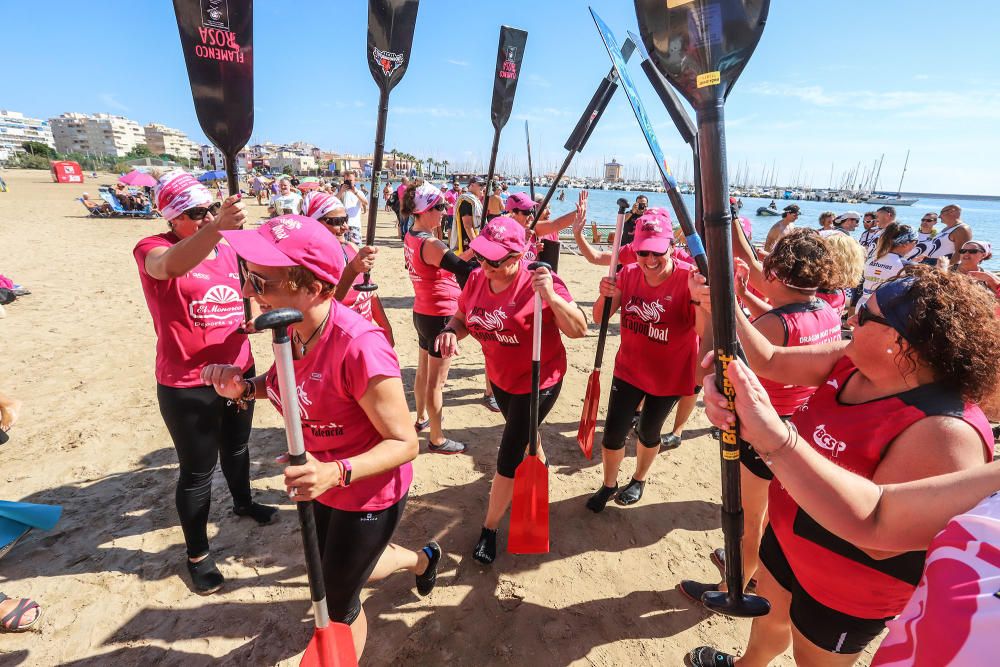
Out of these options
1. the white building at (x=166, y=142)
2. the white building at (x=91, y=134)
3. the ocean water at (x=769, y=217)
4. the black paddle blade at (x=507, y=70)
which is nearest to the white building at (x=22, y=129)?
the white building at (x=91, y=134)

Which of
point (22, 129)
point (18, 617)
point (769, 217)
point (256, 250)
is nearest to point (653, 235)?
point (256, 250)

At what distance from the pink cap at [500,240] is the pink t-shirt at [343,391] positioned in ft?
3.98

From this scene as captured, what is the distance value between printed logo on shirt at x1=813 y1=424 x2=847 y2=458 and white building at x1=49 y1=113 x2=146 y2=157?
192198 millimetres

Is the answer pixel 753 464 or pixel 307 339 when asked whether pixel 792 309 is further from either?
pixel 307 339

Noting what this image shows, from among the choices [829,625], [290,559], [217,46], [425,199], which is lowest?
[290,559]

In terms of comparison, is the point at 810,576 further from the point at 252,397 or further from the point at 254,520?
the point at 254,520

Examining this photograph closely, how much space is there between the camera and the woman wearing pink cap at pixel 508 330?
302 cm

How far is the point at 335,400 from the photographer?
1.90m

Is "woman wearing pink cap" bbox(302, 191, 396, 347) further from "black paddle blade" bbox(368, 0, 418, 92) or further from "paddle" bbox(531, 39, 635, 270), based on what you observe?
"paddle" bbox(531, 39, 635, 270)

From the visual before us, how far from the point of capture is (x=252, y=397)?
92.3 inches

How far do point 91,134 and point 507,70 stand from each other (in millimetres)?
202867

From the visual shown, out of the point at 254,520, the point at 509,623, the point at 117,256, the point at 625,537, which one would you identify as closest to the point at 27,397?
the point at 254,520

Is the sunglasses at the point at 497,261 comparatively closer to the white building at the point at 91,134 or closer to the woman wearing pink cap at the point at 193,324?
the woman wearing pink cap at the point at 193,324

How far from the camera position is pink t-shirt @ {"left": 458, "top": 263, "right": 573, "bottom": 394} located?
124 inches
